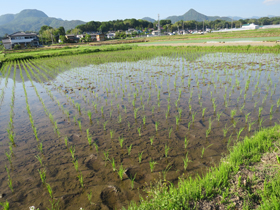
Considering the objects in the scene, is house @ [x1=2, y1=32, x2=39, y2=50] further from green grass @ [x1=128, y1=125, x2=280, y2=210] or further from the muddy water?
green grass @ [x1=128, y1=125, x2=280, y2=210]

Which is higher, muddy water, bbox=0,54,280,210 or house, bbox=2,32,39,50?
house, bbox=2,32,39,50

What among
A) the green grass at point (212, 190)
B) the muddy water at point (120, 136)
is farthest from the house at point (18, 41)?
the green grass at point (212, 190)

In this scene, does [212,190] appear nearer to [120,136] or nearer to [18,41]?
[120,136]

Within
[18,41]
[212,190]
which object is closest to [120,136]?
[212,190]

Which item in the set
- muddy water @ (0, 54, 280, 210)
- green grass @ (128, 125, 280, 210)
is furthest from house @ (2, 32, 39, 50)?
green grass @ (128, 125, 280, 210)

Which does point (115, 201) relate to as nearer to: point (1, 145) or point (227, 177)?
point (227, 177)

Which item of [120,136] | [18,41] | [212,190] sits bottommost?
[120,136]

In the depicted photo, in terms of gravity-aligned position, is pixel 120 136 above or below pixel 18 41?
below

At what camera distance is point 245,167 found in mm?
2352

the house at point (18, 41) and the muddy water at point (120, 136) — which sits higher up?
the house at point (18, 41)

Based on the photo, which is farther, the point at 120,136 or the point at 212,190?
the point at 120,136

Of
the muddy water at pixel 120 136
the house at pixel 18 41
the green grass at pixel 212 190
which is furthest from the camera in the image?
the house at pixel 18 41

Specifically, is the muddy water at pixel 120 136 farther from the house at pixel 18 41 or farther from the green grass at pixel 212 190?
the house at pixel 18 41

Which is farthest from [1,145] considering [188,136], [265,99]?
[265,99]
